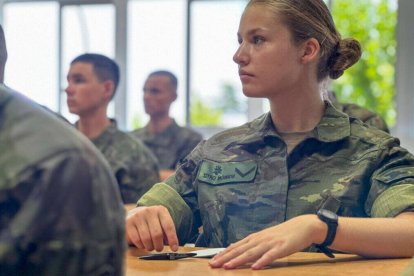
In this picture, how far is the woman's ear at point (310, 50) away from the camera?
1952 millimetres

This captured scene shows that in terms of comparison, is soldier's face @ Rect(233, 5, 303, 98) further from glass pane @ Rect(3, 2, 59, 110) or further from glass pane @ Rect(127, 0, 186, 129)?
glass pane @ Rect(3, 2, 59, 110)

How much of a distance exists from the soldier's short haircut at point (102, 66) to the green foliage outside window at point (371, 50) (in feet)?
5.42

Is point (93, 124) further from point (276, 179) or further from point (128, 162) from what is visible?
point (276, 179)

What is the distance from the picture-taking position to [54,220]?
0.47 m

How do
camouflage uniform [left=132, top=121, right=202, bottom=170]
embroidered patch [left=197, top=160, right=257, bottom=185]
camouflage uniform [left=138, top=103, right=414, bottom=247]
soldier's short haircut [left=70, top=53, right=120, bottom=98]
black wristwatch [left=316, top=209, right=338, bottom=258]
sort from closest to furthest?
black wristwatch [left=316, top=209, right=338, bottom=258] → camouflage uniform [left=138, top=103, right=414, bottom=247] → embroidered patch [left=197, top=160, right=257, bottom=185] → soldier's short haircut [left=70, top=53, right=120, bottom=98] → camouflage uniform [left=132, top=121, right=202, bottom=170]

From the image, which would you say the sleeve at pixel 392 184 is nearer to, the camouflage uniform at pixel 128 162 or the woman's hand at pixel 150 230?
the woman's hand at pixel 150 230

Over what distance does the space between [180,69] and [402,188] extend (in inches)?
177

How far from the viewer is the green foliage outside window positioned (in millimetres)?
5594

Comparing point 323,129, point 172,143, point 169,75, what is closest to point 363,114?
point 172,143

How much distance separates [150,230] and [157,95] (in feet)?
14.2

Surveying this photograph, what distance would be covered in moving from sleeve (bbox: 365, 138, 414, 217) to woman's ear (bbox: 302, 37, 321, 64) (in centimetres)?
31

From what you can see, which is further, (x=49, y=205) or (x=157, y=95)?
(x=157, y=95)

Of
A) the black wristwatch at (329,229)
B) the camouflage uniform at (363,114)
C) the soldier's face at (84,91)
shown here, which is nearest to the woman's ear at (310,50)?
the black wristwatch at (329,229)

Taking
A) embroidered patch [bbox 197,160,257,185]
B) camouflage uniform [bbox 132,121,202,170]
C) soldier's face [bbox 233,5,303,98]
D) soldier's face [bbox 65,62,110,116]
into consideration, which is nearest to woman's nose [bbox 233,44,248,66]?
soldier's face [bbox 233,5,303,98]
